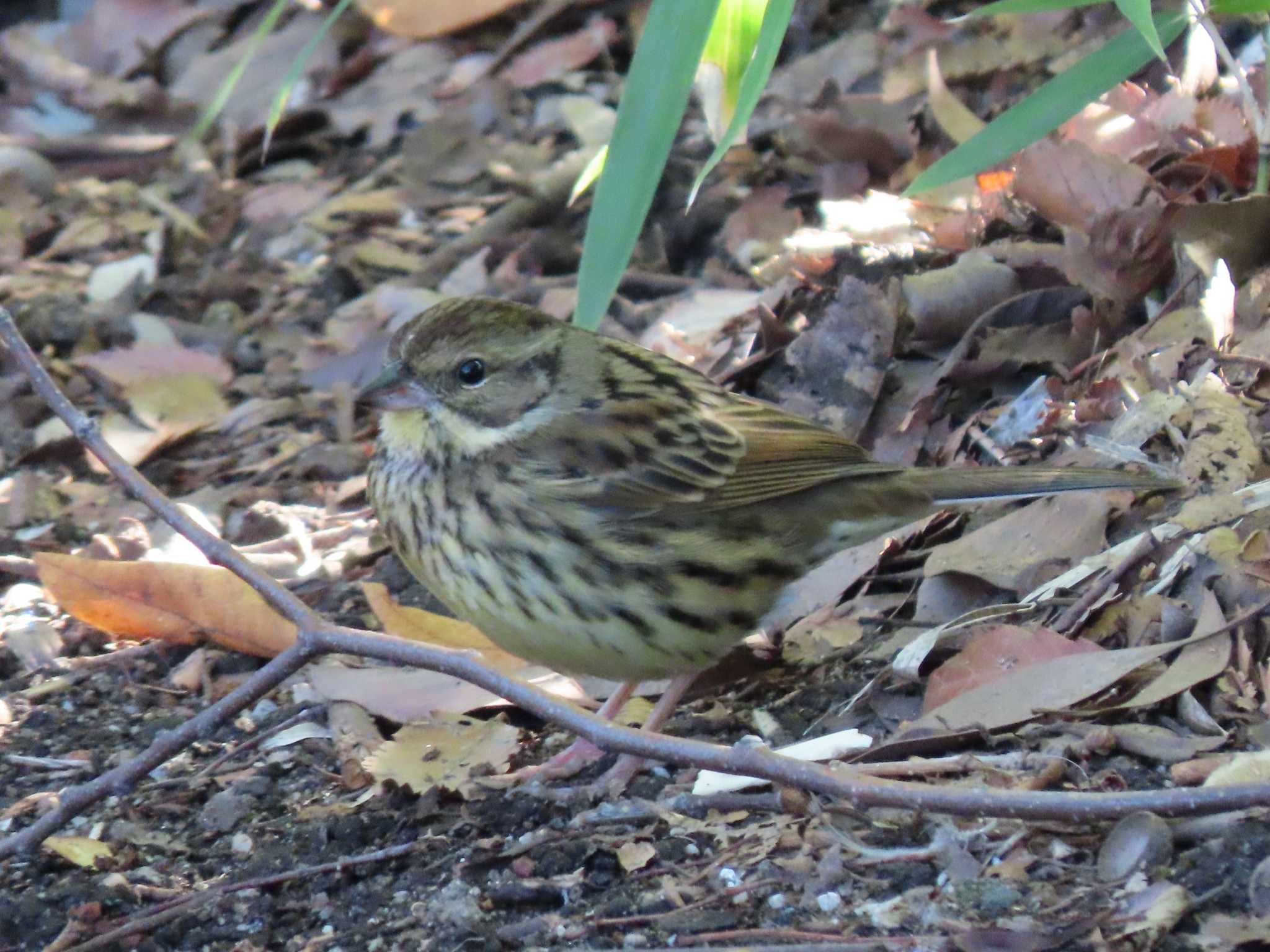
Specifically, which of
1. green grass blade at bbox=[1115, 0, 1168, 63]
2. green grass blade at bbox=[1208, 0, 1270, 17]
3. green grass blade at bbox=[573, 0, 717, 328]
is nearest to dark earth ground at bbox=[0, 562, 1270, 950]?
green grass blade at bbox=[573, 0, 717, 328]

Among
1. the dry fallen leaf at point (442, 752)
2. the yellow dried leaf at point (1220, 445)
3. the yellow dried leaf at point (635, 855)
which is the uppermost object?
the yellow dried leaf at point (1220, 445)

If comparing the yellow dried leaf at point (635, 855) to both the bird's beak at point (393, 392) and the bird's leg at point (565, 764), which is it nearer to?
the bird's leg at point (565, 764)

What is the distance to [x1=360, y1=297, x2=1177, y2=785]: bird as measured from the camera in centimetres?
351

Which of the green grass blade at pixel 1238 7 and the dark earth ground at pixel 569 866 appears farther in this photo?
the green grass blade at pixel 1238 7

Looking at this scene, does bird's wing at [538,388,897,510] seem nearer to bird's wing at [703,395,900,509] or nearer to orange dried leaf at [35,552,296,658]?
bird's wing at [703,395,900,509]

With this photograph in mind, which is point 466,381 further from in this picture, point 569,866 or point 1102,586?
point 1102,586

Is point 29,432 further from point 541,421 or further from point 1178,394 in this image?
point 1178,394

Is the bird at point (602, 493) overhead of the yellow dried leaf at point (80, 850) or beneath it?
overhead

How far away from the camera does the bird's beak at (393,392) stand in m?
3.68

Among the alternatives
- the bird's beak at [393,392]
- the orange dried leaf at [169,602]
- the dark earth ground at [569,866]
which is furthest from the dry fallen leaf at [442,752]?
the bird's beak at [393,392]

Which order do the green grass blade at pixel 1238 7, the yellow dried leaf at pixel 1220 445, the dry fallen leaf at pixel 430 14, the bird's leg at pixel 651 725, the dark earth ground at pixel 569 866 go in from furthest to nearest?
the dry fallen leaf at pixel 430 14 → the green grass blade at pixel 1238 7 → the yellow dried leaf at pixel 1220 445 → the bird's leg at pixel 651 725 → the dark earth ground at pixel 569 866

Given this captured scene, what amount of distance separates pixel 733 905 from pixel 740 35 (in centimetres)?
194

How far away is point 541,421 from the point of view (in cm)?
379

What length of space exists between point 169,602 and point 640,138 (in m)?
1.53
